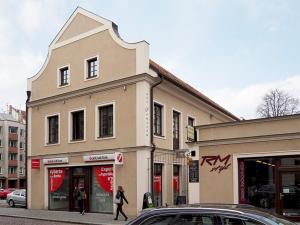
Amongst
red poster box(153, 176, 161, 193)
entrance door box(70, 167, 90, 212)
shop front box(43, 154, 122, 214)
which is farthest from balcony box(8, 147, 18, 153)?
red poster box(153, 176, 161, 193)

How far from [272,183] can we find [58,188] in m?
13.5

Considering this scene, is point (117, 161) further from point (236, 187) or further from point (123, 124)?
point (236, 187)

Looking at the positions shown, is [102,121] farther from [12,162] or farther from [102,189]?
[12,162]

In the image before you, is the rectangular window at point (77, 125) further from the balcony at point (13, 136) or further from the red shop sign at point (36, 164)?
the balcony at point (13, 136)

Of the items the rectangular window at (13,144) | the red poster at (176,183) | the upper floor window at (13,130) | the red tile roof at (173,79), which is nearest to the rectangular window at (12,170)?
the rectangular window at (13,144)

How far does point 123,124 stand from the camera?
76.8 ft

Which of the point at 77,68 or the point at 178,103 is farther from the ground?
the point at 77,68

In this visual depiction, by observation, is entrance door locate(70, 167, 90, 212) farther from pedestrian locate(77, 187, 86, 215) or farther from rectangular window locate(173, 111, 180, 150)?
rectangular window locate(173, 111, 180, 150)

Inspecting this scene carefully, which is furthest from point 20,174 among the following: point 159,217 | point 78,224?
point 159,217

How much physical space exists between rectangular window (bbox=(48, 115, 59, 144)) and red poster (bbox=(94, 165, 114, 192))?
14.6 ft

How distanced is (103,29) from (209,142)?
30.0 feet

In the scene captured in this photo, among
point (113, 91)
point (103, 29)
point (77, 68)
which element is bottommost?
point (113, 91)

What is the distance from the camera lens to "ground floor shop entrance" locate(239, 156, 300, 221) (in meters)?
Answer: 18.4

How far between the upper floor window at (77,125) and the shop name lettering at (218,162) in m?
8.47
